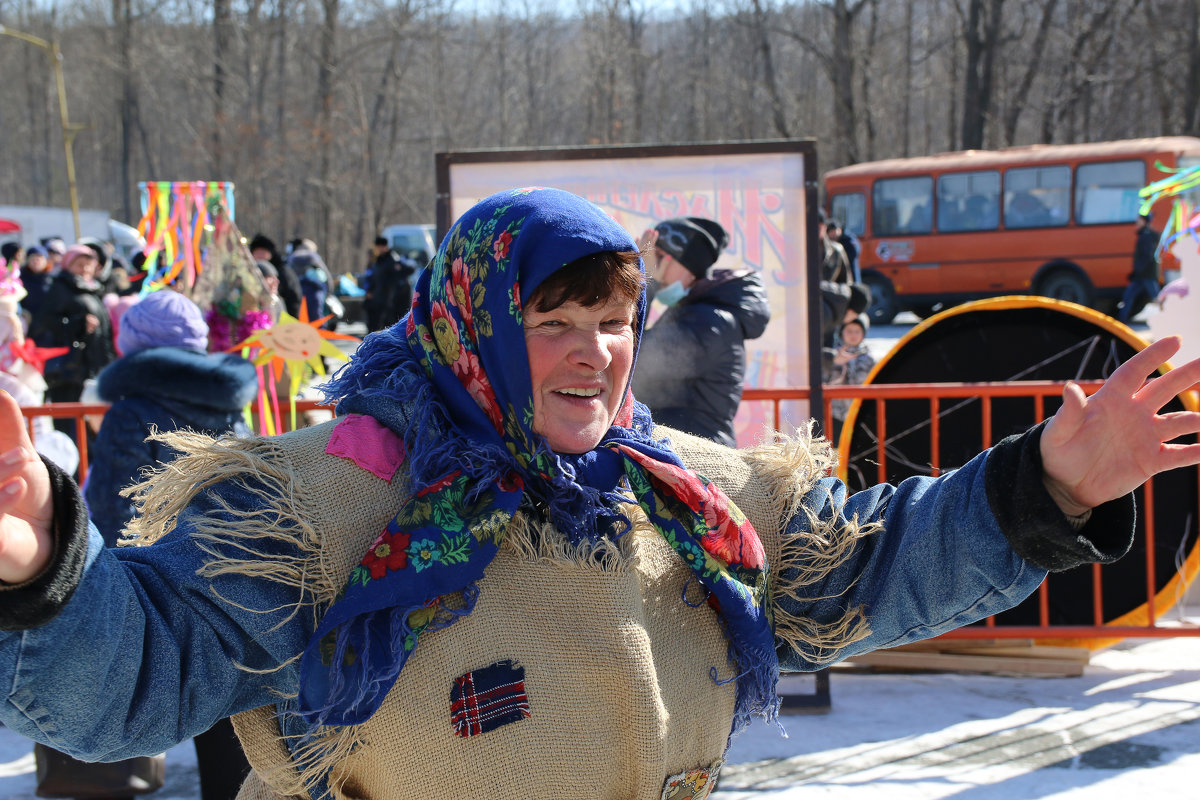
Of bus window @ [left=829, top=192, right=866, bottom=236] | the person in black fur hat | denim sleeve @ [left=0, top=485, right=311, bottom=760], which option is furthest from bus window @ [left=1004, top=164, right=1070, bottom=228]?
denim sleeve @ [left=0, top=485, right=311, bottom=760]

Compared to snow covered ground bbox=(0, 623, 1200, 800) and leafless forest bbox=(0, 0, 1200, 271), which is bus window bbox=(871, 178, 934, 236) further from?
snow covered ground bbox=(0, 623, 1200, 800)

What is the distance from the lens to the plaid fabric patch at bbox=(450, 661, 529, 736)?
149cm

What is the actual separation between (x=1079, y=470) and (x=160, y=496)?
128 cm

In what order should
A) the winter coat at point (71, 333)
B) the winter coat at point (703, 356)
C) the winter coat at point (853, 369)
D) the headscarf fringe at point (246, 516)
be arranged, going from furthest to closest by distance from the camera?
the winter coat at point (71, 333) < the winter coat at point (853, 369) < the winter coat at point (703, 356) < the headscarf fringe at point (246, 516)

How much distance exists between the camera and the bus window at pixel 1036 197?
706 inches

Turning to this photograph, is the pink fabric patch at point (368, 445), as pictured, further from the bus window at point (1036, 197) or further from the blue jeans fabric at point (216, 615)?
the bus window at point (1036, 197)

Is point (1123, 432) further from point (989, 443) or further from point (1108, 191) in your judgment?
point (1108, 191)

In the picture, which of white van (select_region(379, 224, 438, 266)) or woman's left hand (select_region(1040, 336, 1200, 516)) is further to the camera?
white van (select_region(379, 224, 438, 266))

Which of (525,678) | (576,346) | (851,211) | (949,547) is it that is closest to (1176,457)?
(949,547)

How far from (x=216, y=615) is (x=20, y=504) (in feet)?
1.09

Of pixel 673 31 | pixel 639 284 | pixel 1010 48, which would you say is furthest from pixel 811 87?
pixel 639 284

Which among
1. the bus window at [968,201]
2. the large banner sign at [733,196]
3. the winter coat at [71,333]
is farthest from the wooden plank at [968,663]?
the bus window at [968,201]

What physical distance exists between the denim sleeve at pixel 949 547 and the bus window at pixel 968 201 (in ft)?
59.7

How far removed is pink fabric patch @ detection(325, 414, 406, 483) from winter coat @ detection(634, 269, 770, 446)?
8.24 ft
